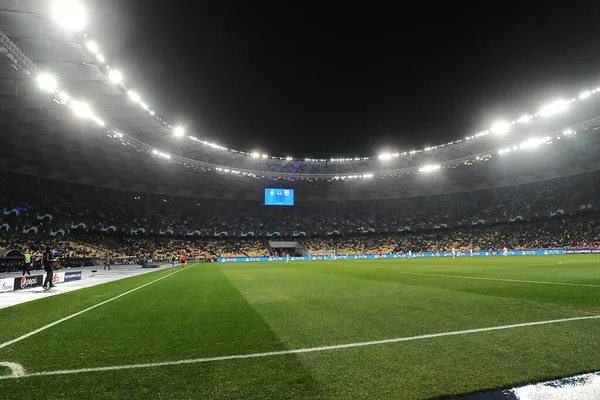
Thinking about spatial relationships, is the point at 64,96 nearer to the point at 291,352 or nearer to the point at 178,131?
the point at 178,131

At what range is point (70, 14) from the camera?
66.5ft

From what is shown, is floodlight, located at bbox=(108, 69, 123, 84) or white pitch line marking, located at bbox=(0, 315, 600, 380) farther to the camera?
floodlight, located at bbox=(108, 69, 123, 84)

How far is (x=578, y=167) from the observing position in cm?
5569

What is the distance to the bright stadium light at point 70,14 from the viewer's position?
64.7 feet

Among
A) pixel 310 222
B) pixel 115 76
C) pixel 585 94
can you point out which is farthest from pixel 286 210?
pixel 585 94

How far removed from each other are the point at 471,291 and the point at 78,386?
9835 mm

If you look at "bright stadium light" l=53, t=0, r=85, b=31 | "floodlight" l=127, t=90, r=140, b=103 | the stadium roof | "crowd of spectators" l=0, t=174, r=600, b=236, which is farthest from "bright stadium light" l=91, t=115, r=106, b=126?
"crowd of spectators" l=0, t=174, r=600, b=236

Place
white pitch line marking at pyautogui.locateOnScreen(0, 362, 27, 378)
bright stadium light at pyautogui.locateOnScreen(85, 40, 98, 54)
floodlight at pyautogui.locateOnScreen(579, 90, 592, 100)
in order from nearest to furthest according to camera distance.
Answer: white pitch line marking at pyautogui.locateOnScreen(0, 362, 27, 378)
bright stadium light at pyautogui.locateOnScreen(85, 40, 98, 54)
floodlight at pyautogui.locateOnScreen(579, 90, 592, 100)

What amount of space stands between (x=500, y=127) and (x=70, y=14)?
44.3 m

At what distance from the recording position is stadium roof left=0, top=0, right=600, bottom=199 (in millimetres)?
22922

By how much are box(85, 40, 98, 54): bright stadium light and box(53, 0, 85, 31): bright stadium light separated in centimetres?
163

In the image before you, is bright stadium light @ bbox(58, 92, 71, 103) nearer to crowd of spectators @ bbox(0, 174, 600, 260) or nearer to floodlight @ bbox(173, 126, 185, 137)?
floodlight @ bbox(173, 126, 185, 137)

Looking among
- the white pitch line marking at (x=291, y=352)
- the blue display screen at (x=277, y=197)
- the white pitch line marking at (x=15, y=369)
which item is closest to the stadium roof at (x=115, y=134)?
the blue display screen at (x=277, y=197)

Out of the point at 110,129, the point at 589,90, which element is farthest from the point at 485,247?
the point at 110,129
